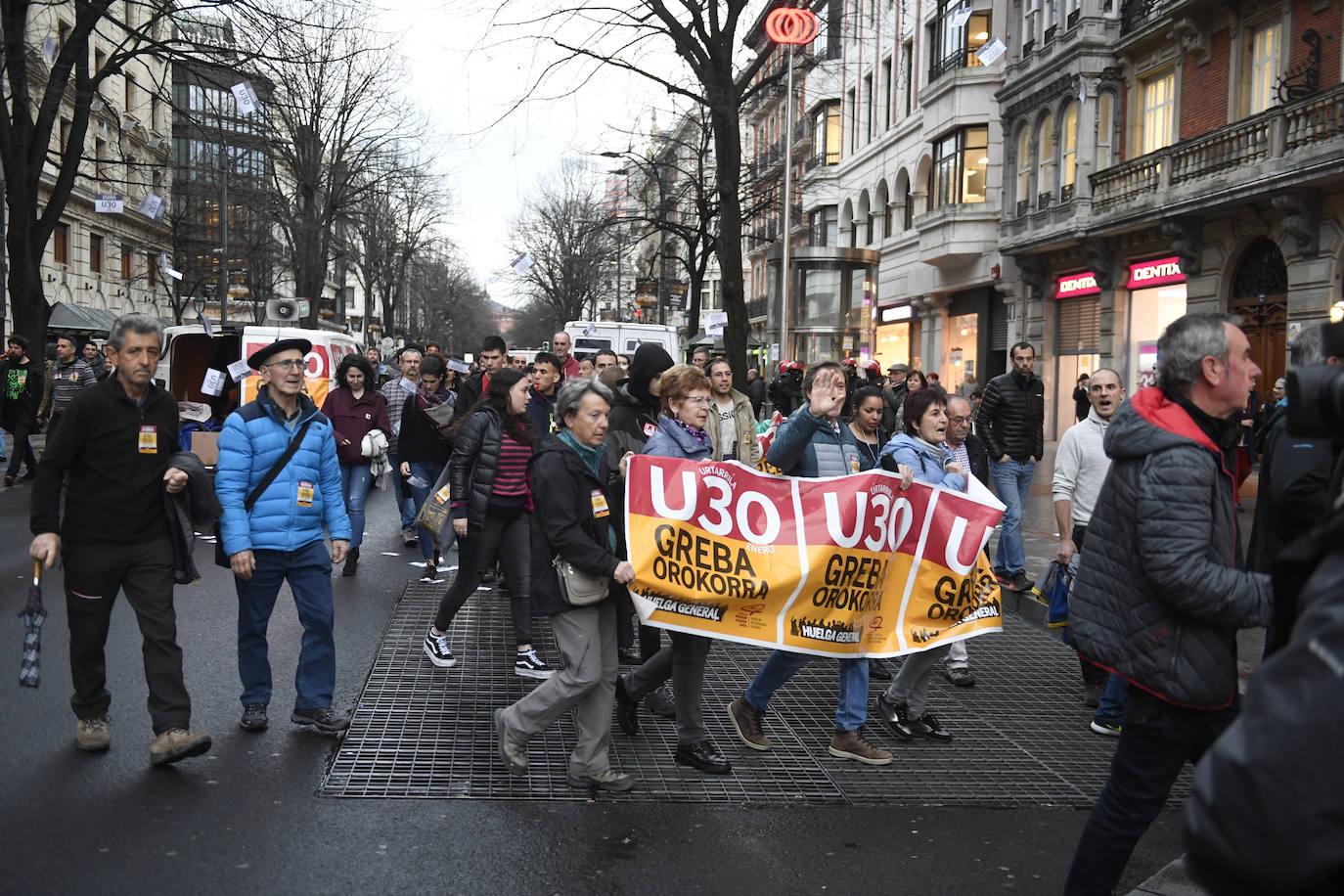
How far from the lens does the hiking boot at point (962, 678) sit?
7199mm

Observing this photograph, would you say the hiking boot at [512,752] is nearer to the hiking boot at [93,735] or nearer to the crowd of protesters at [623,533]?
the crowd of protesters at [623,533]

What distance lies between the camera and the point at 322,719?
5.66 m

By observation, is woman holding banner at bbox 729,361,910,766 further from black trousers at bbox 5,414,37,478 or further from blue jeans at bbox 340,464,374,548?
black trousers at bbox 5,414,37,478

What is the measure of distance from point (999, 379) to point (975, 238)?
21.8 meters

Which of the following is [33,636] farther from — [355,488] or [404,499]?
[404,499]

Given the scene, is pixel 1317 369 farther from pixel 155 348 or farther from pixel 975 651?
pixel 975 651

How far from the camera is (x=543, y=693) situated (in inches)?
201

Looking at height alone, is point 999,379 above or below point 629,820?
above

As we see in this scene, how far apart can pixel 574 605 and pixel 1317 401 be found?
3456 millimetres

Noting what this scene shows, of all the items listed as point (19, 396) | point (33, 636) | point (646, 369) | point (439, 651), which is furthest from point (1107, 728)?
point (19, 396)

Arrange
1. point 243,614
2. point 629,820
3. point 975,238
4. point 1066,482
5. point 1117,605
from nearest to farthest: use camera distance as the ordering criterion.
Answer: point 1117,605, point 629,820, point 243,614, point 1066,482, point 975,238

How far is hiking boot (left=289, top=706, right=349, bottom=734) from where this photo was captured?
5648mm

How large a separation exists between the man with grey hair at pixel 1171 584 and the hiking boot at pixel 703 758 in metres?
2.06

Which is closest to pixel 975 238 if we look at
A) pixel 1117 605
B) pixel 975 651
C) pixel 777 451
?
pixel 975 651
